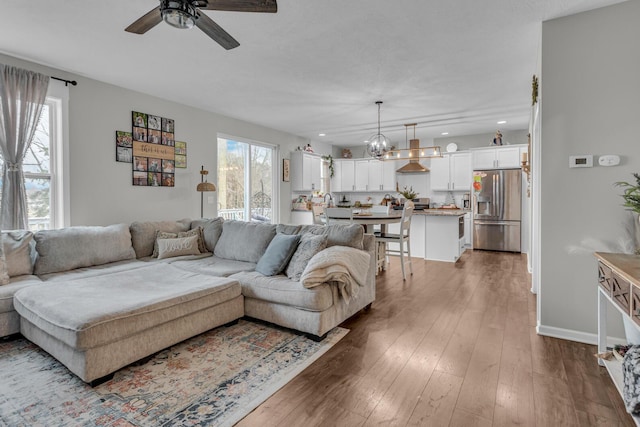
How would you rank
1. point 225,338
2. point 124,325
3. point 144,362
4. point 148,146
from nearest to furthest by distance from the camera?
point 124,325 → point 144,362 → point 225,338 → point 148,146

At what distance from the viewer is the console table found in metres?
1.58

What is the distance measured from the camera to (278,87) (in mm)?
4156

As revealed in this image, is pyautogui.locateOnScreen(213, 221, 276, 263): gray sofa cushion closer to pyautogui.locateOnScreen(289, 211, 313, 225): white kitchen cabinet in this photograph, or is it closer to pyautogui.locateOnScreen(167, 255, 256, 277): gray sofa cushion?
pyautogui.locateOnScreen(167, 255, 256, 277): gray sofa cushion

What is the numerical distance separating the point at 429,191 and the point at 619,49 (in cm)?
546

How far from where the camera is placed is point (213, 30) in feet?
6.75

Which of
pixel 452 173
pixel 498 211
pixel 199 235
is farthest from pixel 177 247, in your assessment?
pixel 498 211

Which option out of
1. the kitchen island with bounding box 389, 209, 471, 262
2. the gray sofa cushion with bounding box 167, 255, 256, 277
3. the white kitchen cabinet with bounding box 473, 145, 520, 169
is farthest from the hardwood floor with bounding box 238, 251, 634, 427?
the white kitchen cabinet with bounding box 473, 145, 520, 169

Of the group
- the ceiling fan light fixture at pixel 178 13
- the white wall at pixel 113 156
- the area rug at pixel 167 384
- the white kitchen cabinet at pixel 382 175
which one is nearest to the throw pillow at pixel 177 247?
the white wall at pixel 113 156

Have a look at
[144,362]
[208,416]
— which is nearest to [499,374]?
[208,416]

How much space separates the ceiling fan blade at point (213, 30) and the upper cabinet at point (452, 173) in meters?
5.80

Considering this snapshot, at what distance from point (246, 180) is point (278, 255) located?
3.40m

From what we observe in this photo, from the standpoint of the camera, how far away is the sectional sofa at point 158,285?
2.07 m

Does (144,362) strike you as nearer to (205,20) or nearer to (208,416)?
(208,416)

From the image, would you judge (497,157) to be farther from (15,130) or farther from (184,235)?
(15,130)
